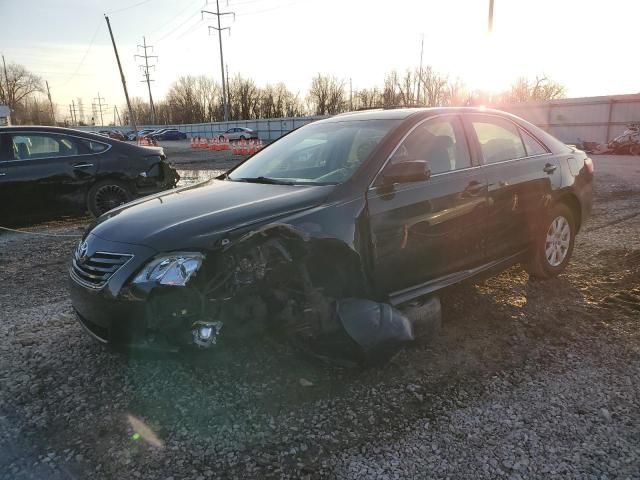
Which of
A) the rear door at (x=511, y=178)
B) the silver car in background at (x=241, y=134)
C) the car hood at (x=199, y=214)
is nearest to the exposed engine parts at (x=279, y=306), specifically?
the car hood at (x=199, y=214)

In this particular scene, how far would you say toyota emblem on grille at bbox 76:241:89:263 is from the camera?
2.93 metres

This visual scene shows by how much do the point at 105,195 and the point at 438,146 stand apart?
564cm

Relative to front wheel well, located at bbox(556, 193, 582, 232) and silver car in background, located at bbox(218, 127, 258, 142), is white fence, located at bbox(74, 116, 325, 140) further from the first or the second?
front wheel well, located at bbox(556, 193, 582, 232)

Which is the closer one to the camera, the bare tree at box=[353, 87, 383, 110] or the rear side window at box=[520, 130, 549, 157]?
the rear side window at box=[520, 130, 549, 157]

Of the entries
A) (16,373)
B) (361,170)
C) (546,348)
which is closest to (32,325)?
(16,373)

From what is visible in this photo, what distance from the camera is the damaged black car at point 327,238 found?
260 centimetres

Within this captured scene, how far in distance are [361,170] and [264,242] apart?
35.8 inches

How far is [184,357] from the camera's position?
2598mm

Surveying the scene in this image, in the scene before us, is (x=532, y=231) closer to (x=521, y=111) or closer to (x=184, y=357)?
(x=184, y=357)

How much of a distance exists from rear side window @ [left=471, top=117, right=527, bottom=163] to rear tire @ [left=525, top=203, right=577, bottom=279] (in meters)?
0.69

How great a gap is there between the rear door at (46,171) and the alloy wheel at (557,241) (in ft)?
20.8

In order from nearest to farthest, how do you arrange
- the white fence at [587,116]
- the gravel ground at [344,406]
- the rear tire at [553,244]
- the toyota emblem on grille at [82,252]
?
the gravel ground at [344,406] < the toyota emblem on grille at [82,252] < the rear tire at [553,244] < the white fence at [587,116]

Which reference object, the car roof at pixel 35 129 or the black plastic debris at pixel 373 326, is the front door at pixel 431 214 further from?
the car roof at pixel 35 129

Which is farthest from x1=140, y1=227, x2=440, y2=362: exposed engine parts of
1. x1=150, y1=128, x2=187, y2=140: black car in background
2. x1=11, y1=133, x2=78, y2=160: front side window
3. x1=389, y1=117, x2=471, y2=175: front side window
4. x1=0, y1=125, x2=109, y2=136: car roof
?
x1=150, y1=128, x2=187, y2=140: black car in background
